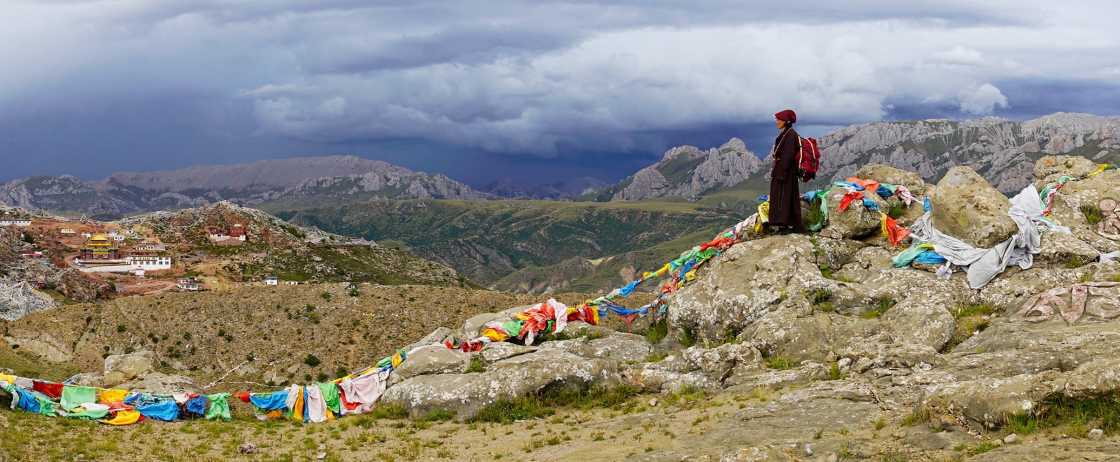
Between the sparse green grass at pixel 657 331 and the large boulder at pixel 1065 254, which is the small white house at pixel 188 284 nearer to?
the sparse green grass at pixel 657 331

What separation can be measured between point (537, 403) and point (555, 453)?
4.38 meters

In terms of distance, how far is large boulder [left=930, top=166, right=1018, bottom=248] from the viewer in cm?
2561

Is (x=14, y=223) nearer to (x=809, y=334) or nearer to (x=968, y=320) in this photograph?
(x=809, y=334)

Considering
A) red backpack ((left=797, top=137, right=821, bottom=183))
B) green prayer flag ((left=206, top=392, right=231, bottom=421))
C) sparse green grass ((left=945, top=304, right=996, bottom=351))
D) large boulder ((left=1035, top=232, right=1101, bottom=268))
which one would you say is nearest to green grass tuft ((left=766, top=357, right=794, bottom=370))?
sparse green grass ((left=945, top=304, right=996, bottom=351))

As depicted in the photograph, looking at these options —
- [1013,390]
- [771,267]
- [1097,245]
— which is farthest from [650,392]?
[1097,245]

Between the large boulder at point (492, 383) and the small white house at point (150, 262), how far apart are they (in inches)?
6026

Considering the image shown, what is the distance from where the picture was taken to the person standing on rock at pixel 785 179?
1128 inches

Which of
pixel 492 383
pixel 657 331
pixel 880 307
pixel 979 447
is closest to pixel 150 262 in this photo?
pixel 657 331

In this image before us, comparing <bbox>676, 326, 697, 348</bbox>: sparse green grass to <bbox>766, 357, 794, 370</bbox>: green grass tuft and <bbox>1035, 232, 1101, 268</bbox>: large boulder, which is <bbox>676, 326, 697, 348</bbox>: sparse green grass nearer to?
<bbox>766, 357, 794, 370</bbox>: green grass tuft

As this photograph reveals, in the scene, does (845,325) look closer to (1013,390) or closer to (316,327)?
(1013,390)

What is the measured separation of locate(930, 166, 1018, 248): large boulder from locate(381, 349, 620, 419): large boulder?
1382 cm

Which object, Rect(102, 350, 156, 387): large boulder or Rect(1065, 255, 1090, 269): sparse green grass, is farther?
Rect(102, 350, 156, 387): large boulder

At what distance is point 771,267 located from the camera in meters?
26.9

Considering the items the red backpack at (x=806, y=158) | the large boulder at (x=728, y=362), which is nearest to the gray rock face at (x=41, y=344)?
the large boulder at (x=728, y=362)
